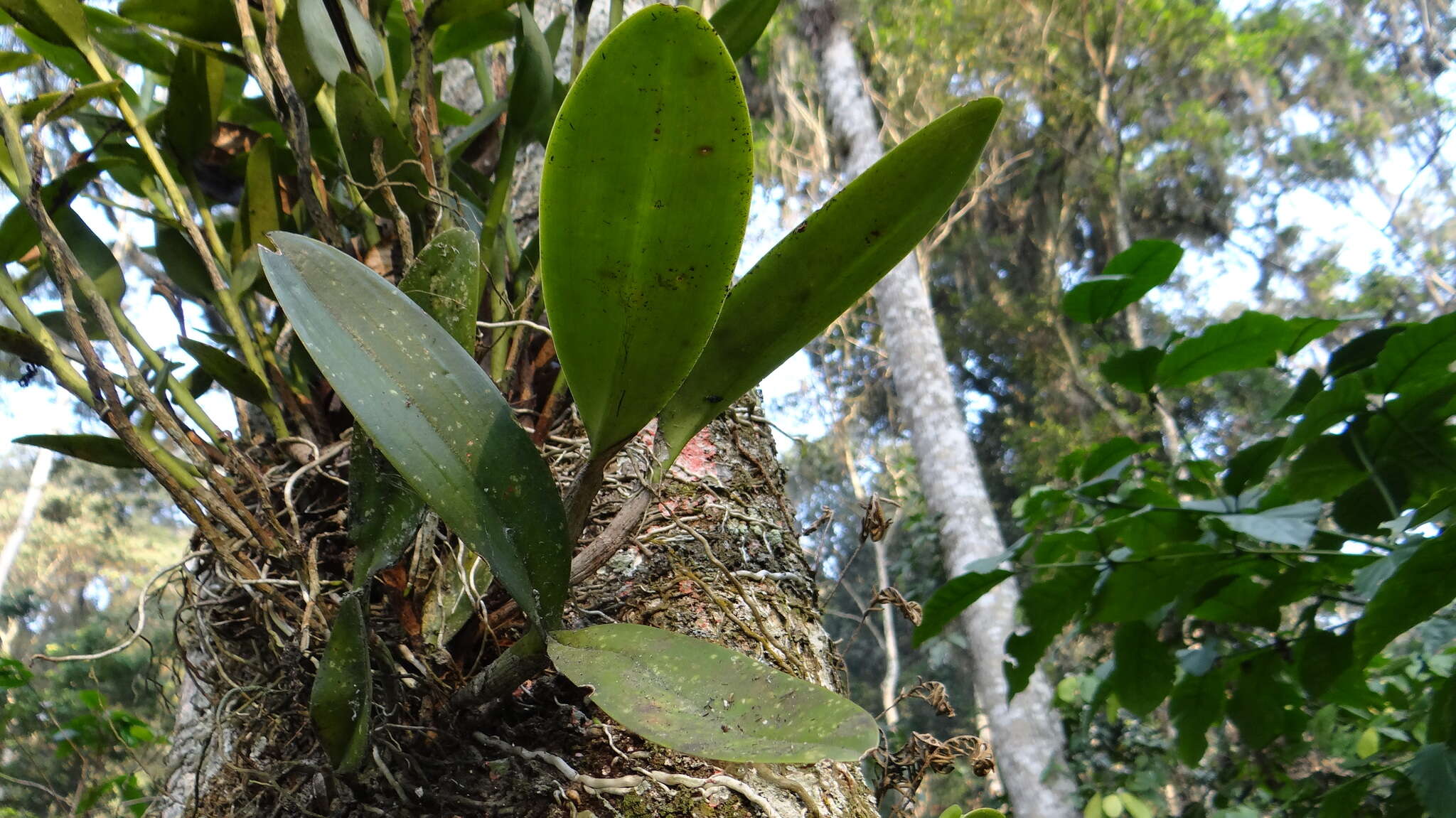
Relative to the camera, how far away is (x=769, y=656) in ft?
1.54

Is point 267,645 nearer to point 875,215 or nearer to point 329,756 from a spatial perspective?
point 329,756

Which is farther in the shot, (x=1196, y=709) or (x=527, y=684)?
(x=1196, y=709)

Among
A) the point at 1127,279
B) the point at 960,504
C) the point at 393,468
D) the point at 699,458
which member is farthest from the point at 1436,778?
the point at 960,504

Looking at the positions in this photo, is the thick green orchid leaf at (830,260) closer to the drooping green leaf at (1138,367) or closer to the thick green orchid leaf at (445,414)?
the thick green orchid leaf at (445,414)

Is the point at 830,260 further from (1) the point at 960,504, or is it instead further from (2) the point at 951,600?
(1) the point at 960,504

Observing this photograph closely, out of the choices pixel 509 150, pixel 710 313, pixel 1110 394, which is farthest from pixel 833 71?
pixel 710 313

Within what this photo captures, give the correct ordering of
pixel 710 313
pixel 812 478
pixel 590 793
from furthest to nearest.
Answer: pixel 812 478, pixel 590 793, pixel 710 313

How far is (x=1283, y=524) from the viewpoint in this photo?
0.43m

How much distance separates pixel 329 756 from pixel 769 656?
0.24 meters

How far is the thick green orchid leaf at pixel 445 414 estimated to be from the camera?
0.30 meters

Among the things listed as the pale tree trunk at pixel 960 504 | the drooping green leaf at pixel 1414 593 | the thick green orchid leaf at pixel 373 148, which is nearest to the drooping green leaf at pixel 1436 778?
the drooping green leaf at pixel 1414 593

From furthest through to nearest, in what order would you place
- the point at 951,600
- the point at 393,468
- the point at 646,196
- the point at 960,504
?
1. the point at 960,504
2. the point at 951,600
3. the point at 393,468
4. the point at 646,196

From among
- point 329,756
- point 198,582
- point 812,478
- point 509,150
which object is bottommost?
point 329,756

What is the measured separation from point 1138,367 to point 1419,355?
0.51ft
